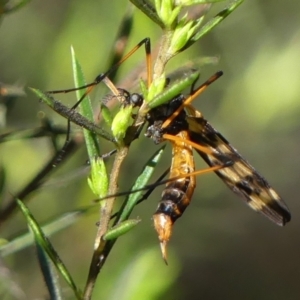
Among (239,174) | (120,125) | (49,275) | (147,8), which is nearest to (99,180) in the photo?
(120,125)

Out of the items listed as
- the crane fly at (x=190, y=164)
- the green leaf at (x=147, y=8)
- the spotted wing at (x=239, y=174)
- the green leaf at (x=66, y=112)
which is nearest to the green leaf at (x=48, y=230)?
the crane fly at (x=190, y=164)

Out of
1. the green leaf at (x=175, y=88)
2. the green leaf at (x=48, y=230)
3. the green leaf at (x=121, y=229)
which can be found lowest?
the green leaf at (x=121, y=229)

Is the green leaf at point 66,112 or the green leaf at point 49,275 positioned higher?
the green leaf at point 66,112

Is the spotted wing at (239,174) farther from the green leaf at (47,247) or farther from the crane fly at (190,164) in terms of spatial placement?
the green leaf at (47,247)

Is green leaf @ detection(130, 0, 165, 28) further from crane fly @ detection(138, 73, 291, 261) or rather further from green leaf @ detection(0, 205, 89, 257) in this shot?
green leaf @ detection(0, 205, 89, 257)

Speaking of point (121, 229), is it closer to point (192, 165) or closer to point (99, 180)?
point (99, 180)

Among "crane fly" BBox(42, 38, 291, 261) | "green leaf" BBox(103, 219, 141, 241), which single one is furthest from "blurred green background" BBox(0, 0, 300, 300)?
"green leaf" BBox(103, 219, 141, 241)

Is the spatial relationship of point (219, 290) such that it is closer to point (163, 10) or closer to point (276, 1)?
point (276, 1)

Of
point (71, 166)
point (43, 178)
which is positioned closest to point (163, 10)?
point (43, 178)
